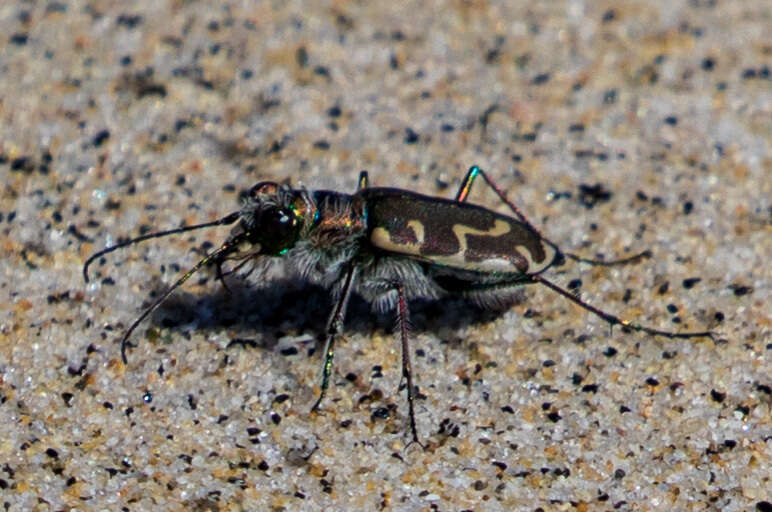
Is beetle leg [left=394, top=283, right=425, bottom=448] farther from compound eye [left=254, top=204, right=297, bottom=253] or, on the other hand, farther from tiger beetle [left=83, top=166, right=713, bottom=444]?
compound eye [left=254, top=204, right=297, bottom=253]

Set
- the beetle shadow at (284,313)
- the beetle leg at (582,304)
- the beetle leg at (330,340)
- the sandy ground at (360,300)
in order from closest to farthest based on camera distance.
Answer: the sandy ground at (360,300) < the beetle leg at (330,340) < the beetle leg at (582,304) < the beetle shadow at (284,313)

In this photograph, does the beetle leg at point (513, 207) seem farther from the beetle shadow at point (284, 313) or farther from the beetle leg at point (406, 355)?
the beetle leg at point (406, 355)

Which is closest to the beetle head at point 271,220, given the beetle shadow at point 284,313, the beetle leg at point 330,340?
the beetle leg at point 330,340

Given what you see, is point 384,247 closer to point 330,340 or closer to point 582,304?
point 330,340

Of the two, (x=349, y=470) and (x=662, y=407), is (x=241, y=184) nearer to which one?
(x=349, y=470)

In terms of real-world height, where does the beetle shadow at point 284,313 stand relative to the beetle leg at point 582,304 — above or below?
below

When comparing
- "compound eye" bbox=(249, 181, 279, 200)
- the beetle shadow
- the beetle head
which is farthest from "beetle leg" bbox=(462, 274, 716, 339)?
"compound eye" bbox=(249, 181, 279, 200)
